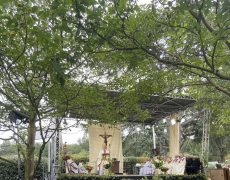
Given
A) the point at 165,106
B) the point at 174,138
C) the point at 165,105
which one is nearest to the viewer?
the point at 165,105

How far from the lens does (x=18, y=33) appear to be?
10.2 ft

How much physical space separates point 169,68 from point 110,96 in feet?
3.31

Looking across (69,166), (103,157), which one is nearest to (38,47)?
(69,166)

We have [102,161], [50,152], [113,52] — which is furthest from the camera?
[102,161]

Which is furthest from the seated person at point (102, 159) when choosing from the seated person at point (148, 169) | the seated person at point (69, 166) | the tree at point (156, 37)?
the tree at point (156, 37)

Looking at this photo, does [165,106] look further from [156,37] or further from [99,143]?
[156,37]

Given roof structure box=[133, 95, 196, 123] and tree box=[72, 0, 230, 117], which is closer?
tree box=[72, 0, 230, 117]

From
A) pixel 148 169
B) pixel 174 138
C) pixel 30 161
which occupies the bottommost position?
pixel 148 169

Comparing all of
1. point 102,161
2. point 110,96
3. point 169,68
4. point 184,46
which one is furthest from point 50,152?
point 184,46

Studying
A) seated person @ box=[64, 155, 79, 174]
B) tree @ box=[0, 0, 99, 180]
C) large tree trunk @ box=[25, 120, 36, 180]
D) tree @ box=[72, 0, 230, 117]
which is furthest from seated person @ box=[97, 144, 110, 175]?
tree @ box=[0, 0, 99, 180]

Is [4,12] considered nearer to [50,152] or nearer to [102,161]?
[50,152]

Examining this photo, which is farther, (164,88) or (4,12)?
(164,88)

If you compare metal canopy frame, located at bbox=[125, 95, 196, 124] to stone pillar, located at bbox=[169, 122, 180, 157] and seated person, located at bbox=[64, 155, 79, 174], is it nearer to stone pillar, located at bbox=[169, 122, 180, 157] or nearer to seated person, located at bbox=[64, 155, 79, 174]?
stone pillar, located at bbox=[169, 122, 180, 157]

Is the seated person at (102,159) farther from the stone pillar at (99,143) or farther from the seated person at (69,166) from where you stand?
the seated person at (69,166)
